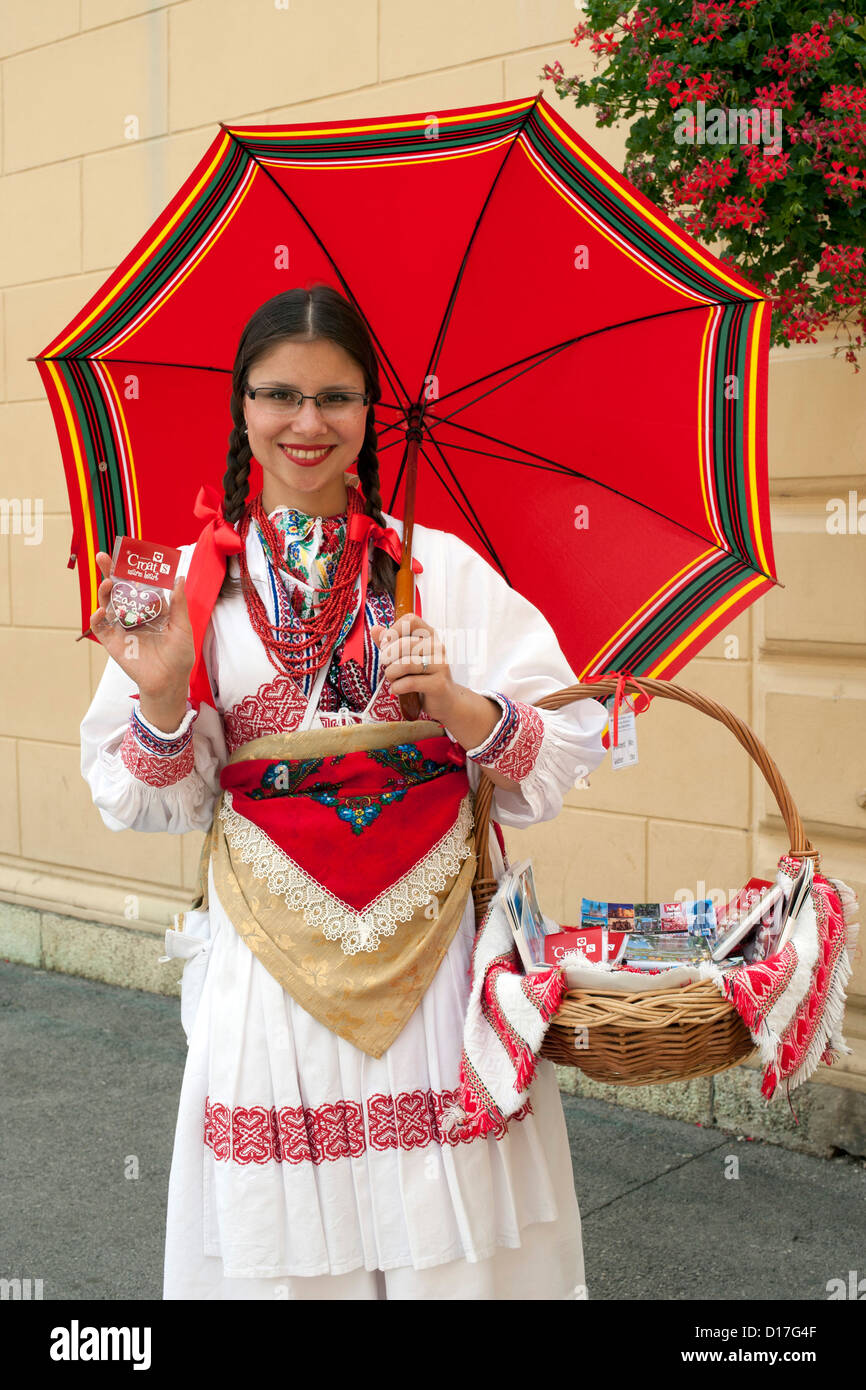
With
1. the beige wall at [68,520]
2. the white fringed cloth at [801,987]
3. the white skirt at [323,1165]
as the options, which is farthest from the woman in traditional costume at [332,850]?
the beige wall at [68,520]

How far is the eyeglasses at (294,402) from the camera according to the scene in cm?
217

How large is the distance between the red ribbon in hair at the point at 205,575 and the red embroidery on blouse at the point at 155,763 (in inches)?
3.9

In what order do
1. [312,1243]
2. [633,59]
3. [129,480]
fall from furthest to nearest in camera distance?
[633,59] < [129,480] < [312,1243]

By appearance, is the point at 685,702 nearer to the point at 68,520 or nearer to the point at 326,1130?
the point at 326,1130

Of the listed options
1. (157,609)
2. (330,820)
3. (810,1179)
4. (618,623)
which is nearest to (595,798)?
(810,1179)

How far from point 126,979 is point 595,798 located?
2269 millimetres

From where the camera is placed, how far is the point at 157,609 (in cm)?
198

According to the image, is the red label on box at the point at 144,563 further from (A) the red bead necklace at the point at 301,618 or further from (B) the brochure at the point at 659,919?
(B) the brochure at the point at 659,919

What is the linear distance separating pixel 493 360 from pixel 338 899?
3.03 feet

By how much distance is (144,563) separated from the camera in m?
1.96

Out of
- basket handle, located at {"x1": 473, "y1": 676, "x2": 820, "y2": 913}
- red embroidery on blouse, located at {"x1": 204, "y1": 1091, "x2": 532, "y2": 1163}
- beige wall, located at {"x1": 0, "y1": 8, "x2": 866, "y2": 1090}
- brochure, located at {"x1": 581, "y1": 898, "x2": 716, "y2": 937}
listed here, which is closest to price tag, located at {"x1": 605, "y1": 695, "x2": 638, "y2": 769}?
basket handle, located at {"x1": 473, "y1": 676, "x2": 820, "y2": 913}

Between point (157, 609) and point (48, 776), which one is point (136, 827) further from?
point (48, 776)

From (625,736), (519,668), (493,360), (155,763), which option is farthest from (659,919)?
(493,360)

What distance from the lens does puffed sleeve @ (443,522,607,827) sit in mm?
2252
